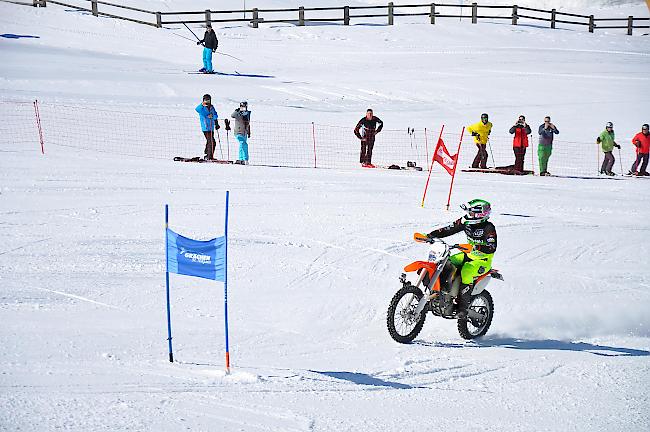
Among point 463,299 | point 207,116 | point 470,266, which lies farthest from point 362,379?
point 207,116

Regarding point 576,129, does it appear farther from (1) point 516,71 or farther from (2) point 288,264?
(2) point 288,264

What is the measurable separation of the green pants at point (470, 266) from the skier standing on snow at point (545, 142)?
1242 cm

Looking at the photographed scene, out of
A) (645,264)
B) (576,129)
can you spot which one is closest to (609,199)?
(645,264)

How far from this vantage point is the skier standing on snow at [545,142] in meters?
21.2

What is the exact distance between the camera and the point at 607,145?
21719mm

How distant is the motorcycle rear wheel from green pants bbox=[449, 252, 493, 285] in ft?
0.93

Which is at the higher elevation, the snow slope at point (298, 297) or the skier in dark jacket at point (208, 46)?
the skier in dark jacket at point (208, 46)

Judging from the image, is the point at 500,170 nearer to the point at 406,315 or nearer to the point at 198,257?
the point at 406,315

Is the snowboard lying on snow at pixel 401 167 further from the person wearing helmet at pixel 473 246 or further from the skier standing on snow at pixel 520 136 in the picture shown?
the person wearing helmet at pixel 473 246

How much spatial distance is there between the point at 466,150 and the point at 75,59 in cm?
1745

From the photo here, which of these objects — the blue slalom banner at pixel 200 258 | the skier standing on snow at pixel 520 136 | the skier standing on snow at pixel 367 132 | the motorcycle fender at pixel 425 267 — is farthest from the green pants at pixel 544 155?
the blue slalom banner at pixel 200 258

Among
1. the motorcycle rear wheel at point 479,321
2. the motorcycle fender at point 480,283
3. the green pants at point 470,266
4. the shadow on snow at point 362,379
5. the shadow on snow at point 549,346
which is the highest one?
the green pants at point 470,266

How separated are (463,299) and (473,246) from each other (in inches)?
25.6

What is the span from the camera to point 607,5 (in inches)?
2677
